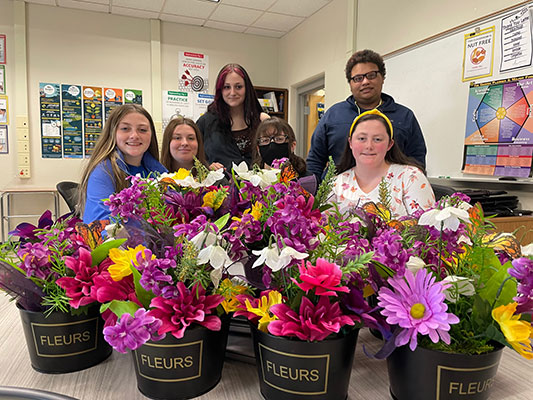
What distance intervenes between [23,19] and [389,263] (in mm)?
4944

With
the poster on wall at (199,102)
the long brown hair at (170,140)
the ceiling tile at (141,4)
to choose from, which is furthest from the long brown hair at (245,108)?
the poster on wall at (199,102)

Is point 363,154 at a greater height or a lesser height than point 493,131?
lesser

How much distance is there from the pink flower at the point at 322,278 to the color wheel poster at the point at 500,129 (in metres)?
2.23

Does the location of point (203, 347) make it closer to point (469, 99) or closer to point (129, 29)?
point (469, 99)

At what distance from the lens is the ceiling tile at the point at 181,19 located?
448 cm

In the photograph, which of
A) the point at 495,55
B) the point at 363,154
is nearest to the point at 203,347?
the point at 363,154

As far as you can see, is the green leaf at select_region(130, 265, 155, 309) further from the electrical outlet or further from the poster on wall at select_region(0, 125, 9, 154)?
the poster on wall at select_region(0, 125, 9, 154)

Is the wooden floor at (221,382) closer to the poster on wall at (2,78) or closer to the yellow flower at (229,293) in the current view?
the yellow flower at (229,293)

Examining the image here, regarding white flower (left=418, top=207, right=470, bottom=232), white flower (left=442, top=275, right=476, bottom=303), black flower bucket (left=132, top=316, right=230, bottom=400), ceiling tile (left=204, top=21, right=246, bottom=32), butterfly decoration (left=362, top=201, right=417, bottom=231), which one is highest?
ceiling tile (left=204, top=21, right=246, bottom=32)

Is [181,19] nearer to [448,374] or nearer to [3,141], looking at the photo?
[3,141]

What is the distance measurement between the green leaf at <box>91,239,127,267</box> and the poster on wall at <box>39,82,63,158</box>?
14.4ft

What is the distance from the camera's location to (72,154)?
4.52 metres

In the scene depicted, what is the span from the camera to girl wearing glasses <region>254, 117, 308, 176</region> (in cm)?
184

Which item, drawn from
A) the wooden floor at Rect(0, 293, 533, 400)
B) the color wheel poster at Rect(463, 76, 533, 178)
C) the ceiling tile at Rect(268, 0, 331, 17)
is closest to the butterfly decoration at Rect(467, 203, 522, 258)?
the wooden floor at Rect(0, 293, 533, 400)
